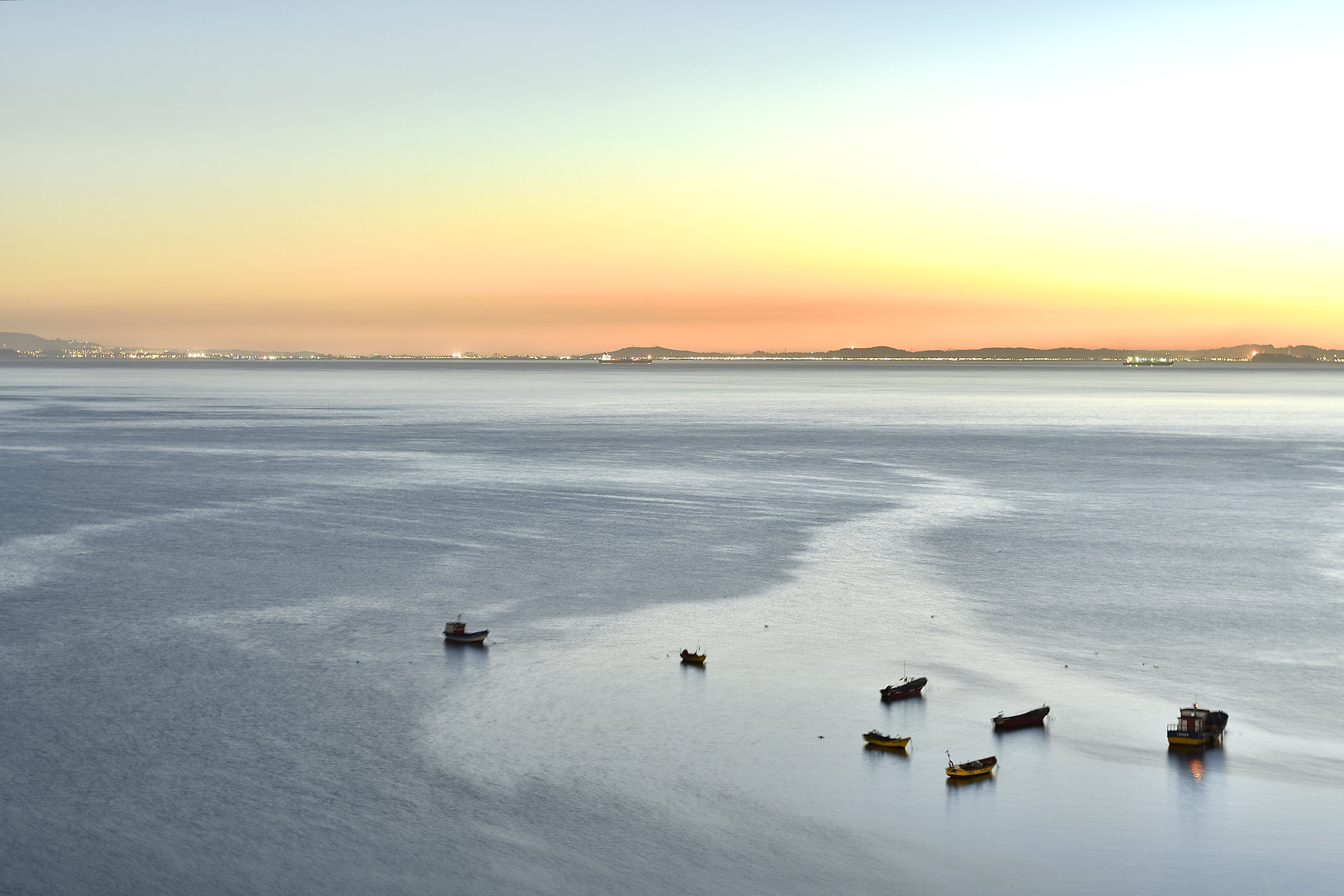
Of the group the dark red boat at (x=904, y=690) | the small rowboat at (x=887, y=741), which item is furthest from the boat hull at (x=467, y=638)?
the small rowboat at (x=887, y=741)

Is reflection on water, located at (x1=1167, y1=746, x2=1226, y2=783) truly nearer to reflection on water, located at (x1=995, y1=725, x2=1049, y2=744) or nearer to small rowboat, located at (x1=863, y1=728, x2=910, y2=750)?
reflection on water, located at (x1=995, y1=725, x2=1049, y2=744)

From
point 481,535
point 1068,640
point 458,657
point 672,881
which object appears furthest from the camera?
point 481,535

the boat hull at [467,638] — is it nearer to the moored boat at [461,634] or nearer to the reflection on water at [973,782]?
the moored boat at [461,634]

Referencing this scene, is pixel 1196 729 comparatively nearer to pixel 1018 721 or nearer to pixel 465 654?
pixel 1018 721

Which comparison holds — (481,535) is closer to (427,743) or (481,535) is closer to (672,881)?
(427,743)

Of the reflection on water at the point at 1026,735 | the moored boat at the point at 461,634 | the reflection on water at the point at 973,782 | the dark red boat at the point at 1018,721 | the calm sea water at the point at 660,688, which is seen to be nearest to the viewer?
the calm sea water at the point at 660,688

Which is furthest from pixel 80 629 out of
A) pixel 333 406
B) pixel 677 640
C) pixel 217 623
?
pixel 333 406

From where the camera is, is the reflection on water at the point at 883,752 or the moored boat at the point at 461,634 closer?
the reflection on water at the point at 883,752

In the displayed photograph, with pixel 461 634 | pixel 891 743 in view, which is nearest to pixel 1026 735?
pixel 891 743
